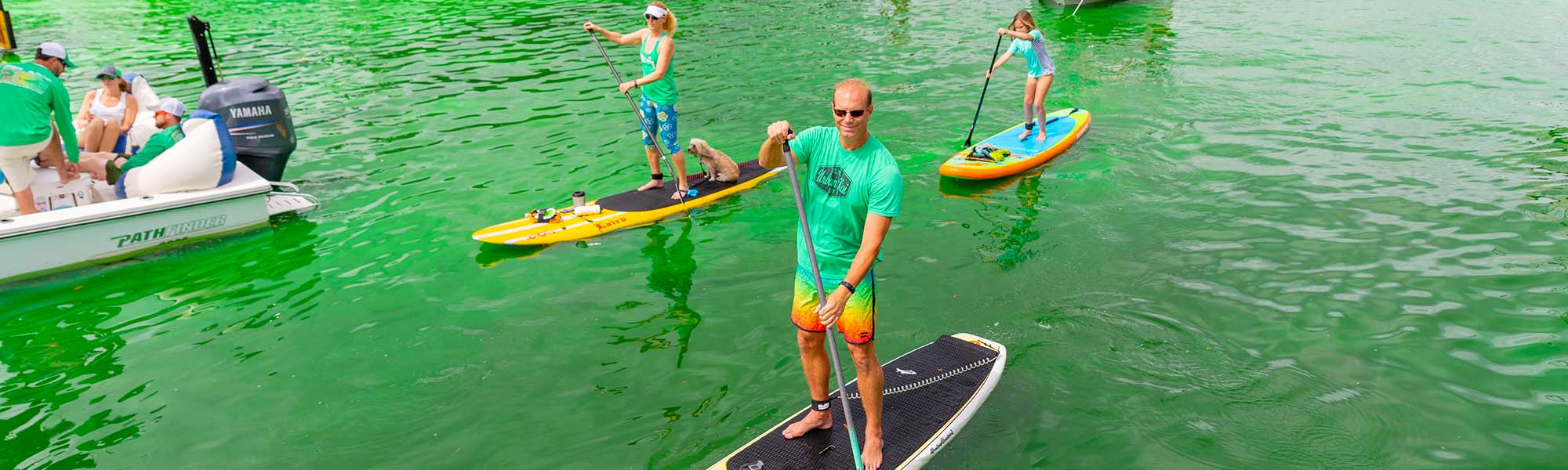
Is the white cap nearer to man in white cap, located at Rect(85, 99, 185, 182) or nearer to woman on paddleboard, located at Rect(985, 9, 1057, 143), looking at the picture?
man in white cap, located at Rect(85, 99, 185, 182)

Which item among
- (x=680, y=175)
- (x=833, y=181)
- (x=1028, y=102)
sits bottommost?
(x=680, y=175)

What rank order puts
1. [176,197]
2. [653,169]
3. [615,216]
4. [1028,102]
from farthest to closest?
1. [1028,102]
2. [653,169]
3. [615,216]
4. [176,197]

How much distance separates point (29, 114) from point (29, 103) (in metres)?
0.11

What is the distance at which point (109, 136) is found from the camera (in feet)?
34.4

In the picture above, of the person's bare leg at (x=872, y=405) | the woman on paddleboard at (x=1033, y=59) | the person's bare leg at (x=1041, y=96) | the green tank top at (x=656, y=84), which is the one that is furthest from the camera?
the person's bare leg at (x=1041, y=96)

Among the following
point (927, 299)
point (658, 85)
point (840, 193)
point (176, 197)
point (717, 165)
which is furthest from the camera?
point (717, 165)

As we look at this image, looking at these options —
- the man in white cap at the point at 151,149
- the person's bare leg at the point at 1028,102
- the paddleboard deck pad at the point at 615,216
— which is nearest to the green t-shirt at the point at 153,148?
the man in white cap at the point at 151,149

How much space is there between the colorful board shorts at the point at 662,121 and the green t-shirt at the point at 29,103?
19.1ft

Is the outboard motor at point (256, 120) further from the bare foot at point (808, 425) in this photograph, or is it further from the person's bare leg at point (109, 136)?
the bare foot at point (808, 425)

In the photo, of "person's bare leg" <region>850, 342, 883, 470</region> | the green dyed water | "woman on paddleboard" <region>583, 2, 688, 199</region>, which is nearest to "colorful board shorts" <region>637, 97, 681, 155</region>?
"woman on paddleboard" <region>583, 2, 688, 199</region>

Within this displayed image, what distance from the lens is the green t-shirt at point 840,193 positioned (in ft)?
14.8

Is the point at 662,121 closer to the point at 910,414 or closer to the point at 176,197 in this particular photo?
the point at 176,197

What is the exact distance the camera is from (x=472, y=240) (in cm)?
971

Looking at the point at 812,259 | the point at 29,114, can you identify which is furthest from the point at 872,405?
the point at 29,114
